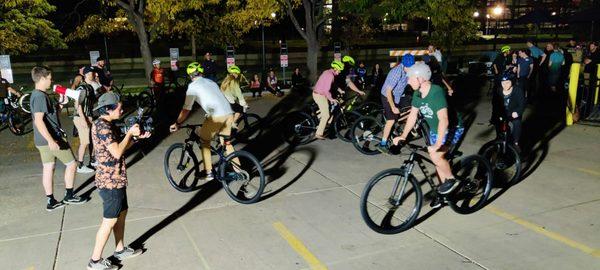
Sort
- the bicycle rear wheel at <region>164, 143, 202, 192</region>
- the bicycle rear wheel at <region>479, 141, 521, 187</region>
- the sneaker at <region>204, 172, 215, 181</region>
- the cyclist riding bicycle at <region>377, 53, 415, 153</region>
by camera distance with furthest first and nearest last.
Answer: the cyclist riding bicycle at <region>377, 53, 415, 153</region>, the sneaker at <region>204, 172, 215, 181</region>, the bicycle rear wheel at <region>164, 143, 202, 192</region>, the bicycle rear wheel at <region>479, 141, 521, 187</region>

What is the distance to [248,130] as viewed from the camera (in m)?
11.3

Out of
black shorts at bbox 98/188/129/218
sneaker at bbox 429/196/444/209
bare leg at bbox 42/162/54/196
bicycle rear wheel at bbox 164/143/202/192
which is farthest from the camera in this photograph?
bicycle rear wheel at bbox 164/143/202/192

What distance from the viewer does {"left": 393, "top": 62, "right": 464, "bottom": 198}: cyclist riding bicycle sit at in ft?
17.6

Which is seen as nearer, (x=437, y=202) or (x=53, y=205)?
(x=437, y=202)

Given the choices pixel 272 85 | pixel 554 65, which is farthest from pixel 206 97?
pixel 554 65

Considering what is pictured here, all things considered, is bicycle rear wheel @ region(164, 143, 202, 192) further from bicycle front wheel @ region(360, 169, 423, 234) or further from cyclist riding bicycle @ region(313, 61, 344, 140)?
cyclist riding bicycle @ region(313, 61, 344, 140)

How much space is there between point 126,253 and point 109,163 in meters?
1.08

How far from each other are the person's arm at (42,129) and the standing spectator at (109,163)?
1960 millimetres

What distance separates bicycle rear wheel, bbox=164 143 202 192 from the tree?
11007mm

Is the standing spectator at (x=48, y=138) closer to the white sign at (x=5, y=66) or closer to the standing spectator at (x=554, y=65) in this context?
the white sign at (x=5, y=66)

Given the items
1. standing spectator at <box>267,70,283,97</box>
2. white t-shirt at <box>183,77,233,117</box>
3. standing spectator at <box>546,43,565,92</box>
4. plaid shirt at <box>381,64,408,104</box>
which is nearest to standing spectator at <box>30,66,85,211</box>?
white t-shirt at <box>183,77,233,117</box>

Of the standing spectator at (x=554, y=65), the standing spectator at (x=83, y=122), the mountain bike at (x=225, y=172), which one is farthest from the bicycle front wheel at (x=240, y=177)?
the standing spectator at (x=554, y=65)

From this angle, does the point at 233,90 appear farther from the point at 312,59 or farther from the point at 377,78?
the point at 312,59

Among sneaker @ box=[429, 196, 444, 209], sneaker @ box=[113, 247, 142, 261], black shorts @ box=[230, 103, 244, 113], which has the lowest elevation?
sneaker @ box=[113, 247, 142, 261]
